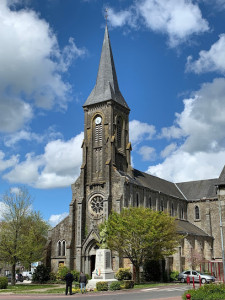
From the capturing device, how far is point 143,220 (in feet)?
119

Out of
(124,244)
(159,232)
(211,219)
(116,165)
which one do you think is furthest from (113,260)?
(211,219)

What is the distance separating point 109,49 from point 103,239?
3306 cm

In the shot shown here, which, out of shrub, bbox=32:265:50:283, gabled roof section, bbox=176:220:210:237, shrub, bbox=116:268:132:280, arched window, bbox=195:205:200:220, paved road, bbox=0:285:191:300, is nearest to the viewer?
paved road, bbox=0:285:191:300

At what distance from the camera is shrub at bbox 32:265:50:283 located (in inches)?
1703

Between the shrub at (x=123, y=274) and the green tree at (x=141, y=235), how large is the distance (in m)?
2.14

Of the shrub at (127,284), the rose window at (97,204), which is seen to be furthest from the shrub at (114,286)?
the rose window at (97,204)

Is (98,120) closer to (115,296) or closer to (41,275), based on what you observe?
(41,275)

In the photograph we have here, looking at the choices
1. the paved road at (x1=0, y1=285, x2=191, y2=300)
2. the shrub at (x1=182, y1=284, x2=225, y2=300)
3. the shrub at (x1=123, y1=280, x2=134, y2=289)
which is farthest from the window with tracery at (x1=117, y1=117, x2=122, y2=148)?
the shrub at (x1=182, y1=284, x2=225, y2=300)

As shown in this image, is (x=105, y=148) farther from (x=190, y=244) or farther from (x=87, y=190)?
(x=190, y=244)

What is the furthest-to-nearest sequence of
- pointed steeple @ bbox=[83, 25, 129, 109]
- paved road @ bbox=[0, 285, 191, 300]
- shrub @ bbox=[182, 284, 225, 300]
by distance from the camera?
pointed steeple @ bbox=[83, 25, 129, 109] → paved road @ bbox=[0, 285, 191, 300] → shrub @ bbox=[182, 284, 225, 300]

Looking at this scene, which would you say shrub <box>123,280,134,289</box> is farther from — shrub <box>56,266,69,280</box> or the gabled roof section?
the gabled roof section

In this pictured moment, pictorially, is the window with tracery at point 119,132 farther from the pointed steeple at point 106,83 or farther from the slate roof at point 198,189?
the slate roof at point 198,189

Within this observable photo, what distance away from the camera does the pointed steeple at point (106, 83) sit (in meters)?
51.6

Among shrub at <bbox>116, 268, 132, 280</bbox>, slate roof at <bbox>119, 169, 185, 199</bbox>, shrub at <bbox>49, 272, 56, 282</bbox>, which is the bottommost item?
shrub at <bbox>49, 272, 56, 282</bbox>
